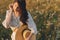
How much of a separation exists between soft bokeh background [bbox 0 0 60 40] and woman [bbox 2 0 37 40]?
4 cm

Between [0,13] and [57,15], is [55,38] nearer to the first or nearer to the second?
[57,15]

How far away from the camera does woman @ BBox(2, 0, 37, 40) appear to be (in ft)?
7.96

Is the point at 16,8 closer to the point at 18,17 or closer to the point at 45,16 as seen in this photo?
the point at 18,17

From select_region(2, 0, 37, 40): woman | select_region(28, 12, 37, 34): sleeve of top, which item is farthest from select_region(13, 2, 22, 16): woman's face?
select_region(28, 12, 37, 34): sleeve of top

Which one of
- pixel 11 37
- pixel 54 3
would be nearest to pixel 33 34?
pixel 11 37

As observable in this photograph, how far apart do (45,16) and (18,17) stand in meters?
0.26

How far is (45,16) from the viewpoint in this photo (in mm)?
2471

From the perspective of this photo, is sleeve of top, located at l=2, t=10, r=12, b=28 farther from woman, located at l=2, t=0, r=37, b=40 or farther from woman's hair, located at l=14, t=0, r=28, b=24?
woman's hair, located at l=14, t=0, r=28, b=24

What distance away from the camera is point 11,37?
2434 millimetres

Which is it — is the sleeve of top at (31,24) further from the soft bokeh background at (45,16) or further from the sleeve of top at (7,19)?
the sleeve of top at (7,19)

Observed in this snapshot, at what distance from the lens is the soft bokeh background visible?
246 centimetres

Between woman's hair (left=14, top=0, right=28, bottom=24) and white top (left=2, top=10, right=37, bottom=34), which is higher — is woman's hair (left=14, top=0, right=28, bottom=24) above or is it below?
above

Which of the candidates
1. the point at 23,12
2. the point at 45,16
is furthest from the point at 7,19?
the point at 45,16

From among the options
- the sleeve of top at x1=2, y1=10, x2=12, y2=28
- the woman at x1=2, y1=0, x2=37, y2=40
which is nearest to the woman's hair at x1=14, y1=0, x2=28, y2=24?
the woman at x1=2, y1=0, x2=37, y2=40
